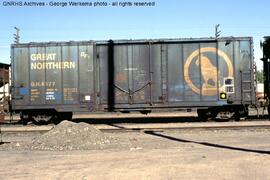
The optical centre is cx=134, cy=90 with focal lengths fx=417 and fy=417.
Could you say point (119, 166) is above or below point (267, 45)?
below

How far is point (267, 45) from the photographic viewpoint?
2042cm

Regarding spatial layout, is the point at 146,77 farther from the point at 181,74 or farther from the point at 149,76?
the point at 181,74

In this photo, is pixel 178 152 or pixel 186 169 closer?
pixel 186 169

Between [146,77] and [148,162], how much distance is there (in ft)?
35.3

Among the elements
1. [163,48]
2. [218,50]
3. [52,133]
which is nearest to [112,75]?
[163,48]

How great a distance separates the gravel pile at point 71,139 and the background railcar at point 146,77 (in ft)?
19.6

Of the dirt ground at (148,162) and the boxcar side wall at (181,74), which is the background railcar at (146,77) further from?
the dirt ground at (148,162)

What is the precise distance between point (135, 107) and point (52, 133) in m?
6.94

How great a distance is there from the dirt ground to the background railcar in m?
6.57

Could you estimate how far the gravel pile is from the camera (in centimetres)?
1203

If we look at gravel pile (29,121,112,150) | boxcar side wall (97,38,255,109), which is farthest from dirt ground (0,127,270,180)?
boxcar side wall (97,38,255,109)

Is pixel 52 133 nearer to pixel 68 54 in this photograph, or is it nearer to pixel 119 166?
pixel 119 166

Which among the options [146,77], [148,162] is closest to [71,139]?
[148,162]

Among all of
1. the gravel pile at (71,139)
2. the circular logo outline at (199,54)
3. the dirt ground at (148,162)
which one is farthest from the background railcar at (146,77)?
the dirt ground at (148,162)
